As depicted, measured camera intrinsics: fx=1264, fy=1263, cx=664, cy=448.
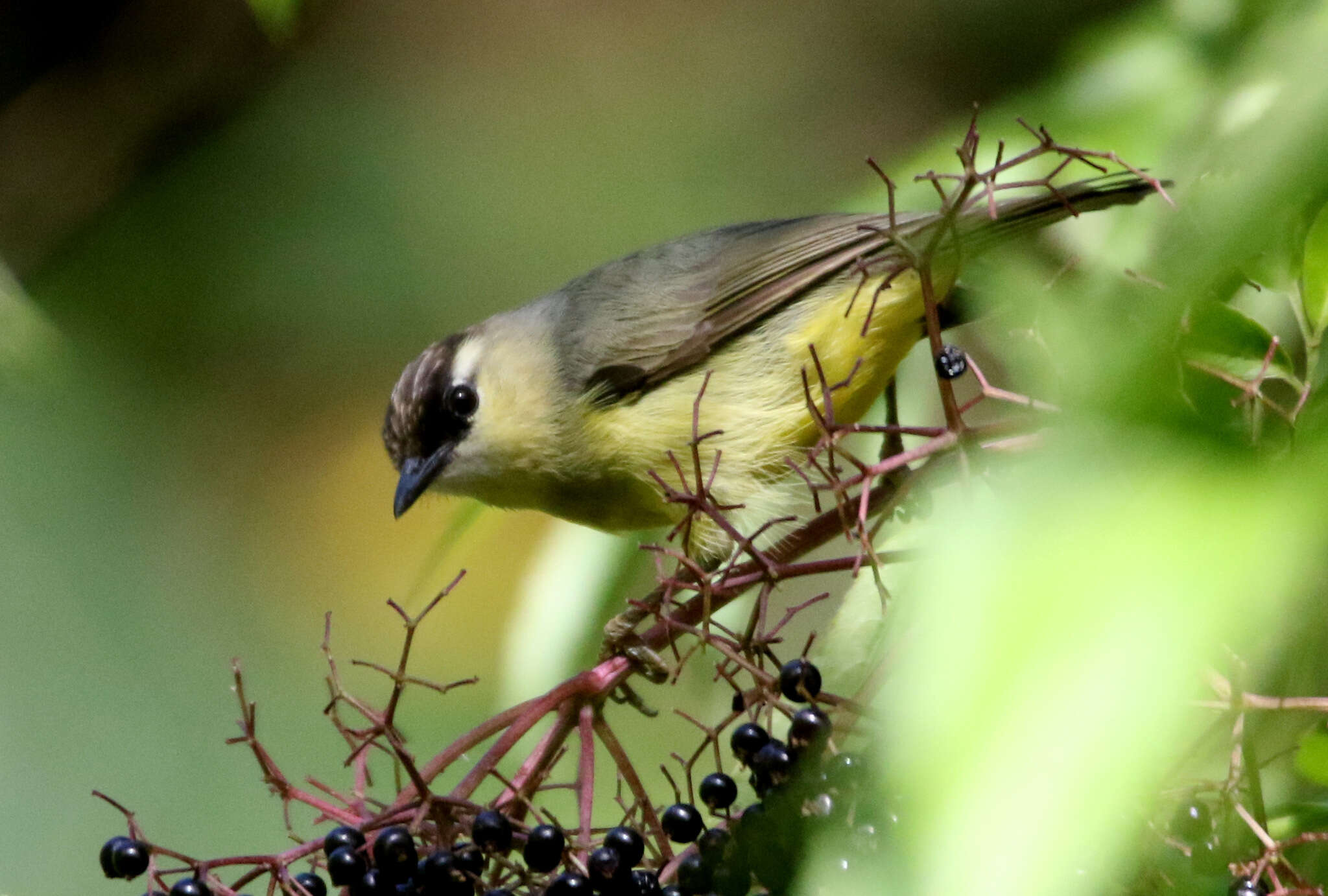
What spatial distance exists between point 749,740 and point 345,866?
0.41 meters

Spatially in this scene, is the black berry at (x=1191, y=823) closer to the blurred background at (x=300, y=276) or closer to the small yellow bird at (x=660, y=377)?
the small yellow bird at (x=660, y=377)

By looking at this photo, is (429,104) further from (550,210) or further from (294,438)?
(294,438)

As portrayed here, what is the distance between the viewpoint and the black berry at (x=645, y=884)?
1170mm

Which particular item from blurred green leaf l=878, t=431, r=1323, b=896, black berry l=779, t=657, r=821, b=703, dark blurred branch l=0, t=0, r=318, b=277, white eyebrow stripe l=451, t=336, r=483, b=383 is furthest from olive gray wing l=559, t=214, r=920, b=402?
dark blurred branch l=0, t=0, r=318, b=277

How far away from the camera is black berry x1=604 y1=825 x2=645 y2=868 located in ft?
3.86

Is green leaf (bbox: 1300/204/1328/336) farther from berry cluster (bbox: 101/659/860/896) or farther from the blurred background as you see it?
the blurred background

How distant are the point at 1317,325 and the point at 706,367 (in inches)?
61.3

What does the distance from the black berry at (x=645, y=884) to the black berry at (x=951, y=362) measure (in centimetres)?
54

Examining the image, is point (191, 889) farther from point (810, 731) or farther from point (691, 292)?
point (691, 292)

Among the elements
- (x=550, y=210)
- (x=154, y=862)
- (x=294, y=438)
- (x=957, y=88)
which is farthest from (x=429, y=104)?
(x=154, y=862)

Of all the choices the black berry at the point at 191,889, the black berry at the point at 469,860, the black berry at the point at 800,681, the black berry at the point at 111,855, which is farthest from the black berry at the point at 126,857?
the black berry at the point at 800,681

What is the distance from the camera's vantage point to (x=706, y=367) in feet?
8.27

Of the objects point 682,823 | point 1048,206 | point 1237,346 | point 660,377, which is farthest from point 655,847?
point 660,377

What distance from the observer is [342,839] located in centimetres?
126
